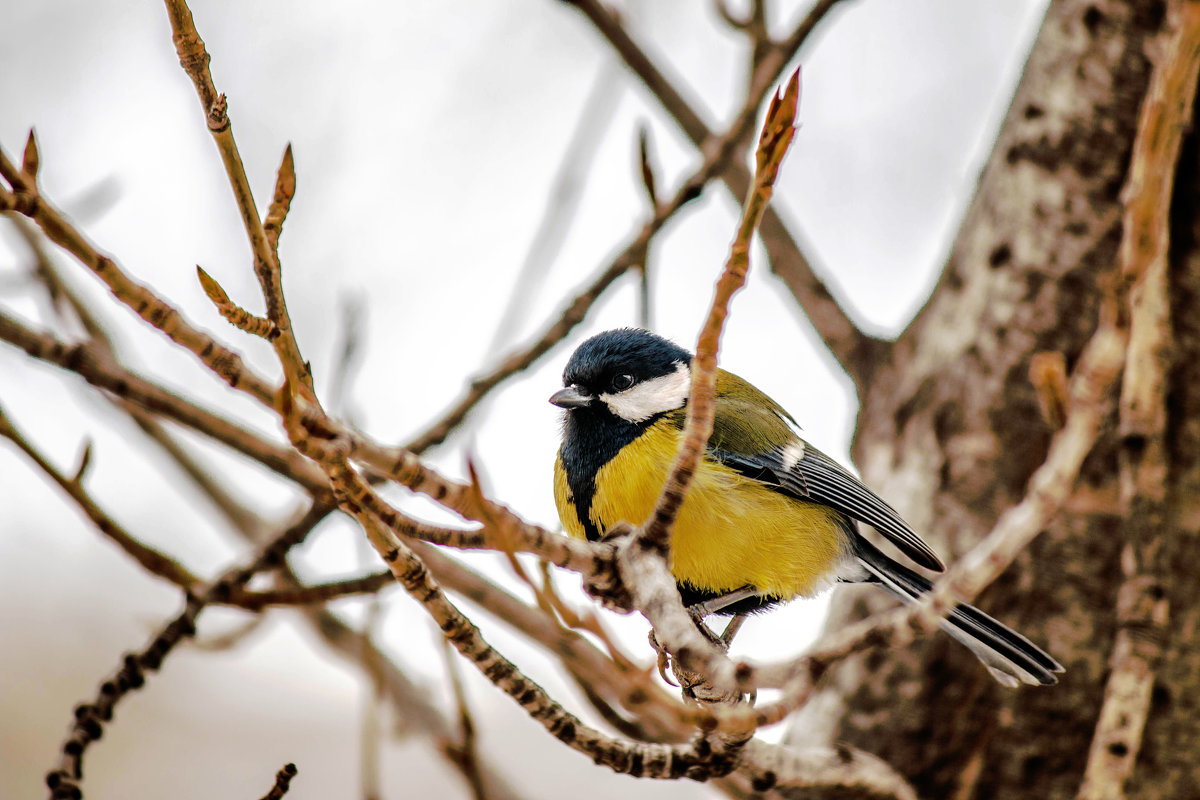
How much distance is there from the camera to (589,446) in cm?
232

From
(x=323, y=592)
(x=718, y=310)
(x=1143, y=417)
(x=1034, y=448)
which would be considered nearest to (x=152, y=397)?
(x=323, y=592)

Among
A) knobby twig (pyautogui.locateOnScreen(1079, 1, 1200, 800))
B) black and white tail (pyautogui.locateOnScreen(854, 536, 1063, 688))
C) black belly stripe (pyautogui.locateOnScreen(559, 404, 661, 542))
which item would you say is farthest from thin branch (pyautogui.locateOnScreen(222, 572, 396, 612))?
knobby twig (pyautogui.locateOnScreen(1079, 1, 1200, 800))

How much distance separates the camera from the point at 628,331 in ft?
8.54

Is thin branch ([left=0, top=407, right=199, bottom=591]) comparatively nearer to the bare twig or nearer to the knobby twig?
the bare twig

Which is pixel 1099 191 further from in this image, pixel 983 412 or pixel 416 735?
pixel 416 735

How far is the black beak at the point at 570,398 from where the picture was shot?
2.34 metres

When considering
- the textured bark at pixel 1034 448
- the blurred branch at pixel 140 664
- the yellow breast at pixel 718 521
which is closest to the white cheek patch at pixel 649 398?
the yellow breast at pixel 718 521

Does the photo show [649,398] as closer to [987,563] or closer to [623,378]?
[623,378]

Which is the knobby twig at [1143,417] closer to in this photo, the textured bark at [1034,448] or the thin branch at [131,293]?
the textured bark at [1034,448]

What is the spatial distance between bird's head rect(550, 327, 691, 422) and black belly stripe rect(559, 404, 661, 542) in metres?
0.02

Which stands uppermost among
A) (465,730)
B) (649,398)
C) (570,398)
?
→ (649,398)

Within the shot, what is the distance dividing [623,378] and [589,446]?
0.83 feet

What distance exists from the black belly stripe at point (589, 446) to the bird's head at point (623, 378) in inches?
0.8

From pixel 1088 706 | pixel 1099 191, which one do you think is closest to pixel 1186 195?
pixel 1099 191
